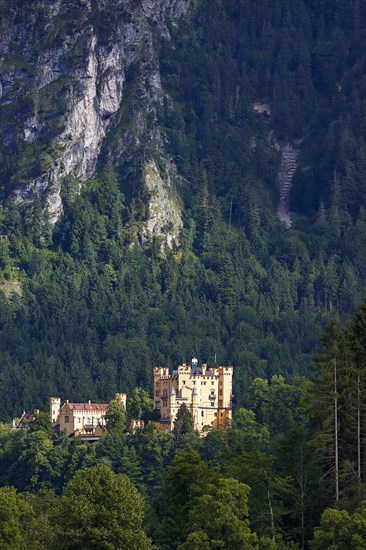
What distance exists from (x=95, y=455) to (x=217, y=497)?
243 ft

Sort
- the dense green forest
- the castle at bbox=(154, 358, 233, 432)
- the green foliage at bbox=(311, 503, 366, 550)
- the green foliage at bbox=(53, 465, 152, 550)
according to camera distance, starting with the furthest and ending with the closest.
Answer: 1. the castle at bbox=(154, 358, 233, 432)
2. the dense green forest
3. the green foliage at bbox=(53, 465, 152, 550)
4. the green foliage at bbox=(311, 503, 366, 550)

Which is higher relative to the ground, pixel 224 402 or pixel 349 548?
pixel 224 402

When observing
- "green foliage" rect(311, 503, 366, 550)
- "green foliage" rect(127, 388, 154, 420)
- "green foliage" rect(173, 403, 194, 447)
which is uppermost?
"green foliage" rect(127, 388, 154, 420)

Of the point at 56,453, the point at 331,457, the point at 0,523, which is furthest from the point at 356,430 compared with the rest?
the point at 56,453

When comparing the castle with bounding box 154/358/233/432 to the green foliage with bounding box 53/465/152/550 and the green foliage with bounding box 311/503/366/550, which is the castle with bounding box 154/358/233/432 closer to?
the green foliage with bounding box 53/465/152/550

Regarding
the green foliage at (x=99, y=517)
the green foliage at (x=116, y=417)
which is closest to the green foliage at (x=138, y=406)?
the green foliage at (x=116, y=417)

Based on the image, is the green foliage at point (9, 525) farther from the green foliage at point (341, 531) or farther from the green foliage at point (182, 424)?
the green foliage at point (182, 424)

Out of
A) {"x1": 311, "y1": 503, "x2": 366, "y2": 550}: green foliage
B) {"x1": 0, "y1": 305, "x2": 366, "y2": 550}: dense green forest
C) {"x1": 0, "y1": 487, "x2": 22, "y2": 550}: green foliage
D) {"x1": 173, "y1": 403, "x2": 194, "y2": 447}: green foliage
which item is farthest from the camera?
{"x1": 173, "y1": 403, "x2": 194, "y2": 447}: green foliage

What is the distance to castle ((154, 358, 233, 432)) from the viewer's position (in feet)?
643

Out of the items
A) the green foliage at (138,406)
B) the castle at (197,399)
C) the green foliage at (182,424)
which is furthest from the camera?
the green foliage at (138,406)

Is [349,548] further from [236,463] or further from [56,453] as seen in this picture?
[56,453]

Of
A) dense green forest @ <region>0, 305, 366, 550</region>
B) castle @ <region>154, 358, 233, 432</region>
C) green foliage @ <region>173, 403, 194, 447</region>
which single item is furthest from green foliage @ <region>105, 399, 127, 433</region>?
dense green forest @ <region>0, 305, 366, 550</region>

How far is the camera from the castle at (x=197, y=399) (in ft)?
643

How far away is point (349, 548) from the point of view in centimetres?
10888
